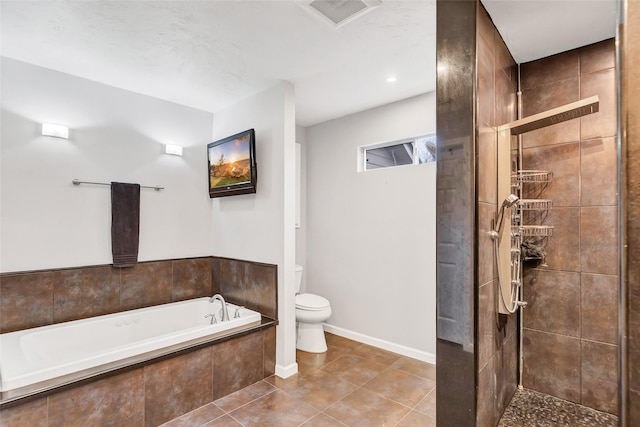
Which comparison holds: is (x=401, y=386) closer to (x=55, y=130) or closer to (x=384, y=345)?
(x=384, y=345)

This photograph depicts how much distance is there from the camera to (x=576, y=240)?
190 centimetres

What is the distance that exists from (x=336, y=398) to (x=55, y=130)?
306cm

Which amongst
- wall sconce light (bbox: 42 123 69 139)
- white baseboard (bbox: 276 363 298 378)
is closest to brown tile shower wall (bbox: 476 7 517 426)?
white baseboard (bbox: 276 363 298 378)

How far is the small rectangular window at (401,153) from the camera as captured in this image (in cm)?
312

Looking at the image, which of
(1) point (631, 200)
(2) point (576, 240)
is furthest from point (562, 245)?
(1) point (631, 200)

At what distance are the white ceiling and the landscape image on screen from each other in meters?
0.51

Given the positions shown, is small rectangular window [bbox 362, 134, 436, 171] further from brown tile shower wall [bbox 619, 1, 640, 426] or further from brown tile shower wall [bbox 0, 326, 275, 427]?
brown tile shower wall [bbox 619, 1, 640, 426]

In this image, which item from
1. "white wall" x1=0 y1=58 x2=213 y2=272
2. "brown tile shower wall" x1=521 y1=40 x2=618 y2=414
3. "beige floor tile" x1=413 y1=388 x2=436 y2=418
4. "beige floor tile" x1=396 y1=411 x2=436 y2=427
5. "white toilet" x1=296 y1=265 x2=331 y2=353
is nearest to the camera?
"brown tile shower wall" x1=521 y1=40 x2=618 y2=414

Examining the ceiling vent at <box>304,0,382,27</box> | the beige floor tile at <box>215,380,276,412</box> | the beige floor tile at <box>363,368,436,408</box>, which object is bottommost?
the beige floor tile at <box>215,380,276,412</box>

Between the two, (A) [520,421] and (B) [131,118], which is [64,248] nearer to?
(B) [131,118]

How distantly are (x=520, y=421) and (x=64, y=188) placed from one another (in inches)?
141

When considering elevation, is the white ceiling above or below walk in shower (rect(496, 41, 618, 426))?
above

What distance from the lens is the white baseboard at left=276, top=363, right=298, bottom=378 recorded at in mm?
2771

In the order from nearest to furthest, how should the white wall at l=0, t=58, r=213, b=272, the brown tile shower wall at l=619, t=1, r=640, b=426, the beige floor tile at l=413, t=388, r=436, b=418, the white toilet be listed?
the brown tile shower wall at l=619, t=1, r=640, b=426
the beige floor tile at l=413, t=388, r=436, b=418
the white wall at l=0, t=58, r=213, b=272
the white toilet
